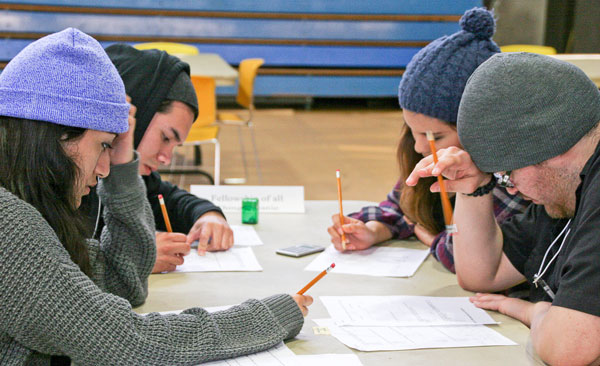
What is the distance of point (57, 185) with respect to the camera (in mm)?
1069

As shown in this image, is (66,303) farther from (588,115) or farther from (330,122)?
(330,122)

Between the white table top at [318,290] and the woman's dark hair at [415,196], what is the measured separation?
94mm

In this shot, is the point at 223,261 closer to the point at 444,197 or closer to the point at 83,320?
the point at 444,197

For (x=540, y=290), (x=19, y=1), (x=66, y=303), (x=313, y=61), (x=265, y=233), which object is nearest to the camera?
(x=66, y=303)

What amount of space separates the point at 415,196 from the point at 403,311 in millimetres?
576

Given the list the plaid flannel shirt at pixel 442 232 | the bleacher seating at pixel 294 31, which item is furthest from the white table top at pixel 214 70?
the bleacher seating at pixel 294 31

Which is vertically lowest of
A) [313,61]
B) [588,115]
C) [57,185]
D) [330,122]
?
[330,122]

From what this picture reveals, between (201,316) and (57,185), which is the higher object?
(57,185)

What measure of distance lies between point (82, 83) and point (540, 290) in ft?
3.42

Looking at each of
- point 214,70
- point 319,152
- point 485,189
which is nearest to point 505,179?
point 485,189

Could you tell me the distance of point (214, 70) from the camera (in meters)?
4.59

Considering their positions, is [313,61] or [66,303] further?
[313,61]

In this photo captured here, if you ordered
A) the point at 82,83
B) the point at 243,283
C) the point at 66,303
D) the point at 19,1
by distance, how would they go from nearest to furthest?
the point at 66,303 → the point at 82,83 → the point at 243,283 → the point at 19,1

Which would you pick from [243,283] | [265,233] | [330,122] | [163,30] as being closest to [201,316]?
[243,283]
